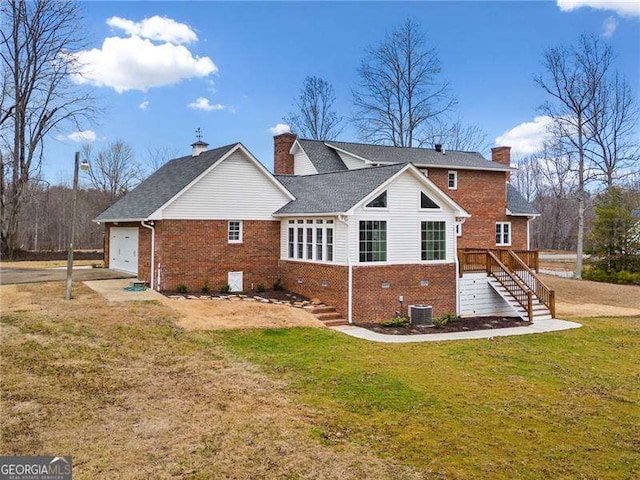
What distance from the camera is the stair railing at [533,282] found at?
18094 mm

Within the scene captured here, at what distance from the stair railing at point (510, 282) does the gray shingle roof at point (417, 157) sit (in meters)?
7.65

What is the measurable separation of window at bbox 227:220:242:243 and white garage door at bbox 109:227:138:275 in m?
4.71

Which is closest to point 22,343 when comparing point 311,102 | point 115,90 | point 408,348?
point 408,348

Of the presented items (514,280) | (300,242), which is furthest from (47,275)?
(514,280)

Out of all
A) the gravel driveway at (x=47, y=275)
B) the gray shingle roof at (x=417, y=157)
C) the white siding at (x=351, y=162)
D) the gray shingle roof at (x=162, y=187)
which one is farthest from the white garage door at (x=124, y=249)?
the white siding at (x=351, y=162)

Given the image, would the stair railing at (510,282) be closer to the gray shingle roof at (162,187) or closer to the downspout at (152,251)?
the gray shingle roof at (162,187)

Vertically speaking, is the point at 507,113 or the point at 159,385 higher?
the point at 507,113

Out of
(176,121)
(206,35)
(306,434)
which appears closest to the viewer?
(306,434)

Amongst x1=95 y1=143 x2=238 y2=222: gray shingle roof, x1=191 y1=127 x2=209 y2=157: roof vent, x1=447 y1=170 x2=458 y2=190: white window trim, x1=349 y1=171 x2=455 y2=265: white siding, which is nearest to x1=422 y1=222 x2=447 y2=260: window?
x1=349 y1=171 x2=455 y2=265: white siding

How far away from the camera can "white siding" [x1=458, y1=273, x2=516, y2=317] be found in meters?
18.3

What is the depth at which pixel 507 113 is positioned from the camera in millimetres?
34531

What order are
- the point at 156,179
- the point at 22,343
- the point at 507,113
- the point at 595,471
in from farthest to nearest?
the point at 507,113, the point at 156,179, the point at 22,343, the point at 595,471

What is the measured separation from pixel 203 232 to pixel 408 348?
9322 mm

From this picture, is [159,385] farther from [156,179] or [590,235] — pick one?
[590,235]
